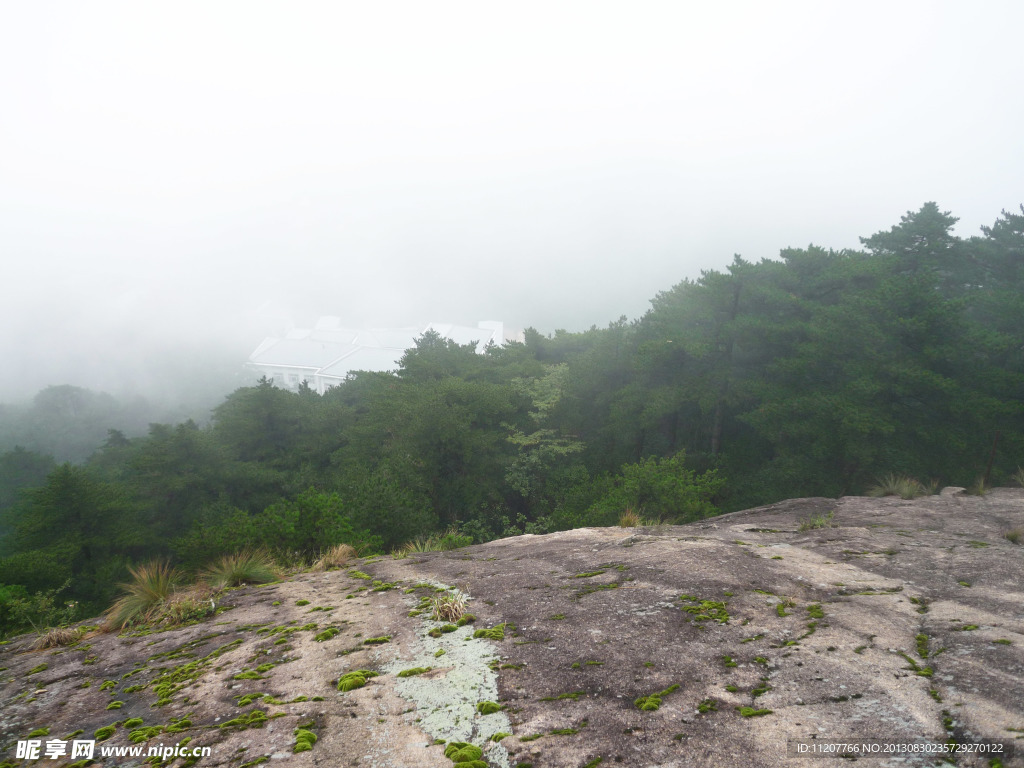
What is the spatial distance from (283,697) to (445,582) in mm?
3104

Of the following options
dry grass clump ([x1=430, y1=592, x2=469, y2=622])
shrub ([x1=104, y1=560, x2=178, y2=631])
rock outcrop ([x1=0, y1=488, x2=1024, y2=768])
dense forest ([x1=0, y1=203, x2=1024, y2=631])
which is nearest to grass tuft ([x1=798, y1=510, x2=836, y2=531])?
rock outcrop ([x1=0, y1=488, x2=1024, y2=768])

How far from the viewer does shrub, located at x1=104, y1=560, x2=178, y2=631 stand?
666 centimetres

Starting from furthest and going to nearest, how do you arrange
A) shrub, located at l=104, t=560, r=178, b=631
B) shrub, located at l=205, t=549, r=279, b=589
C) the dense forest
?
the dense forest → shrub, located at l=205, t=549, r=279, b=589 → shrub, located at l=104, t=560, r=178, b=631

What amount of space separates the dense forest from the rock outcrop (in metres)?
5.39

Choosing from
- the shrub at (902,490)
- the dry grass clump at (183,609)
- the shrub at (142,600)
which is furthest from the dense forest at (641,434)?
the shrub at (902,490)

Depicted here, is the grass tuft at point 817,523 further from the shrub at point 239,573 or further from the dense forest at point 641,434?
the shrub at point 239,573

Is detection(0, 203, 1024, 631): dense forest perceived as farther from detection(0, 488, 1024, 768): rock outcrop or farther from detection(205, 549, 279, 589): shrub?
detection(0, 488, 1024, 768): rock outcrop

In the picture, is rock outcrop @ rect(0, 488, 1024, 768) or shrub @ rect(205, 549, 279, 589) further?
shrub @ rect(205, 549, 279, 589)

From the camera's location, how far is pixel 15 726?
14.0 feet

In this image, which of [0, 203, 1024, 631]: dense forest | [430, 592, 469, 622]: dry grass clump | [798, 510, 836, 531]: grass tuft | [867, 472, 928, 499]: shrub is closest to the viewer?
[430, 592, 469, 622]: dry grass clump

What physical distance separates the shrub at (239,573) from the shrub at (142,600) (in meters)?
0.62

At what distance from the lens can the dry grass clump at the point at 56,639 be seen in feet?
20.1

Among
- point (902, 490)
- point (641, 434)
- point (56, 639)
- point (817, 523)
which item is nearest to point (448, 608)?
point (56, 639)

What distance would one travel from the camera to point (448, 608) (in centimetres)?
577
